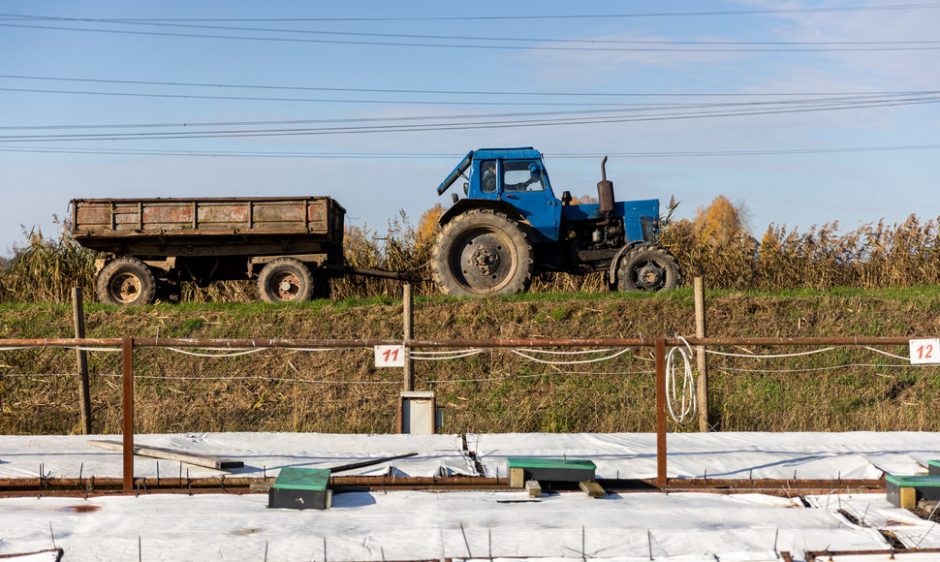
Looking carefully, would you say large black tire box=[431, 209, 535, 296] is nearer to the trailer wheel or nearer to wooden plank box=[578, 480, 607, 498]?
the trailer wheel

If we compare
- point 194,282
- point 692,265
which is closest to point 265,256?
point 194,282

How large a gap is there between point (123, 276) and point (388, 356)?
10.0m

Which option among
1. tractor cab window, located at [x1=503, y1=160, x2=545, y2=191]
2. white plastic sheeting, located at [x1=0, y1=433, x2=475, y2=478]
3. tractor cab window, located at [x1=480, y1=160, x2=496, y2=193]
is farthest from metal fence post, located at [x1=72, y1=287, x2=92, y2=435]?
tractor cab window, located at [x1=503, y1=160, x2=545, y2=191]

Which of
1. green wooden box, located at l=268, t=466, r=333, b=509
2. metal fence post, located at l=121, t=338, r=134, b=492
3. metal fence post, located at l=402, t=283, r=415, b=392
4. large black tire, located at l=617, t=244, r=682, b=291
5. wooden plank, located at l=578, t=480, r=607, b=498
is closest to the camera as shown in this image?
green wooden box, located at l=268, t=466, r=333, b=509

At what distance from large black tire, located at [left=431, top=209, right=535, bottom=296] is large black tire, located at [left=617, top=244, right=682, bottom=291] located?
139cm

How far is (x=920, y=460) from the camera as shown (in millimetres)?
7406

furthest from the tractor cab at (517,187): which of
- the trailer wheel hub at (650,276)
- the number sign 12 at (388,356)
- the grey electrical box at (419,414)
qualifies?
the number sign 12 at (388,356)

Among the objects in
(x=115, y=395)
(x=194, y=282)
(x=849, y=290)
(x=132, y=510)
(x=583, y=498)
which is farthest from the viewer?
(x=194, y=282)

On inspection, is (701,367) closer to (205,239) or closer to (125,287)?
(205,239)

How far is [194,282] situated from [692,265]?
27.3 feet

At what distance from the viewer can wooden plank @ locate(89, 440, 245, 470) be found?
7082mm

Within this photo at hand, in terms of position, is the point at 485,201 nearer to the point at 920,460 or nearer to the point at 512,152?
the point at 512,152

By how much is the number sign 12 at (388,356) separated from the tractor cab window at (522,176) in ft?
28.5

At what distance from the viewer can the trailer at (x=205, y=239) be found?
627 inches
